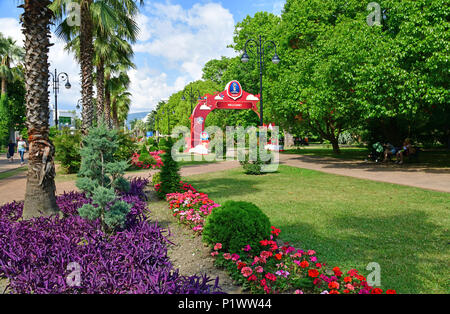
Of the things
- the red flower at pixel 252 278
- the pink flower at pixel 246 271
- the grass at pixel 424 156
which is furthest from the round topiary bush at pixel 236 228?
the grass at pixel 424 156

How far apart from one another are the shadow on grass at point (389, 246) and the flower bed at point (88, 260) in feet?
6.59

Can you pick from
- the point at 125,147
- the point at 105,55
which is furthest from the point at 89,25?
the point at 125,147

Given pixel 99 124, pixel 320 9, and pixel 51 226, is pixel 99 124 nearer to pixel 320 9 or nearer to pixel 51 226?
pixel 51 226

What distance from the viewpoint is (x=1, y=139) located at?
38.4m

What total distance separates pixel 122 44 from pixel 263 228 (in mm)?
17802

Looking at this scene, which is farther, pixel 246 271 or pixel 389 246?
pixel 389 246

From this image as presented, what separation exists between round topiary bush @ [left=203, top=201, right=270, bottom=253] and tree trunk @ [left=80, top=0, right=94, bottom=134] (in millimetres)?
10410

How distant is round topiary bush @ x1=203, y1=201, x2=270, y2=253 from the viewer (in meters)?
4.18

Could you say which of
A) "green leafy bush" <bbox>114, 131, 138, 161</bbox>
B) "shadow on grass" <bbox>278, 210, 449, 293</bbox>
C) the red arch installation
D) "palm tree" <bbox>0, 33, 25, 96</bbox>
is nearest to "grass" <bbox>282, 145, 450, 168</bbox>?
the red arch installation

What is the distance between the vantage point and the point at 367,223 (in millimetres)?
5980

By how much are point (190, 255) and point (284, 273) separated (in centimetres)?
163

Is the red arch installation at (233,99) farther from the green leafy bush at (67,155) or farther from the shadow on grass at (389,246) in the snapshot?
the shadow on grass at (389,246)

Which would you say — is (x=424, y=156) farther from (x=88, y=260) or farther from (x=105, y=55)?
(x=88, y=260)
